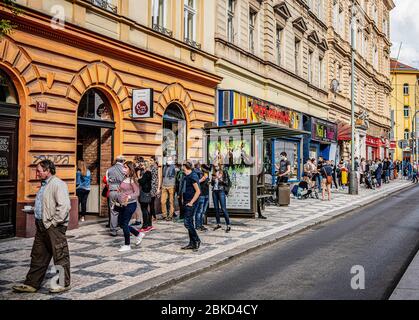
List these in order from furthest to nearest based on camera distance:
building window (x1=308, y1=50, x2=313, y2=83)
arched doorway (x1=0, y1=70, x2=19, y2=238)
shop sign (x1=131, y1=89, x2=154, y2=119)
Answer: building window (x1=308, y1=50, x2=313, y2=83) < shop sign (x1=131, y1=89, x2=154, y2=119) < arched doorway (x1=0, y1=70, x2=19, y2=238)

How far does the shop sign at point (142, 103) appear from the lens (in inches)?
561

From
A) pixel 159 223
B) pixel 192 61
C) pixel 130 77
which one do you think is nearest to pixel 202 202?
pixel 159 223

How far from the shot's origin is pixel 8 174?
11.0 metres

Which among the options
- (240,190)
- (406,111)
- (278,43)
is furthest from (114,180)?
(406,111)

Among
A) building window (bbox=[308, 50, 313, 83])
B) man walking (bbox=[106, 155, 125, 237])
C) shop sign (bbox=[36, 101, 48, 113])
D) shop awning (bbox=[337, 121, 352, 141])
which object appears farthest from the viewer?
shop awning (bbox=[337, 121, 352, 141])

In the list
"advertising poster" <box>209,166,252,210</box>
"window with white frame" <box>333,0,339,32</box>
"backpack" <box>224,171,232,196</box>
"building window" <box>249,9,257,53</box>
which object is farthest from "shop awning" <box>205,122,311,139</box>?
"window with white frame" <box>333,0,339,32</box>

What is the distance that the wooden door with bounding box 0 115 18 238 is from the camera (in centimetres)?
1083

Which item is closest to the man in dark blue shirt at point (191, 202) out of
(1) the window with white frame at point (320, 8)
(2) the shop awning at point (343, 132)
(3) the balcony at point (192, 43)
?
(3) the balcony at point (192, 43)

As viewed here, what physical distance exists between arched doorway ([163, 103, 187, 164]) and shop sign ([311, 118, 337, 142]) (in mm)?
13814

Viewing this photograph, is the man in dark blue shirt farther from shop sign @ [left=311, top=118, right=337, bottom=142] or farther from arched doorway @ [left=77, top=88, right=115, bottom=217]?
shop sign @ [left=311, top=118, right=337, bottom=142]

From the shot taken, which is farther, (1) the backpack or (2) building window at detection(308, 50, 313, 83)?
(2) building window at detection(308, 50, 313, 83)

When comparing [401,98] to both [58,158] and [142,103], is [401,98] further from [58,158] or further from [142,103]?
[58,158]

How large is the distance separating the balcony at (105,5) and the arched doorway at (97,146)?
226 cm
